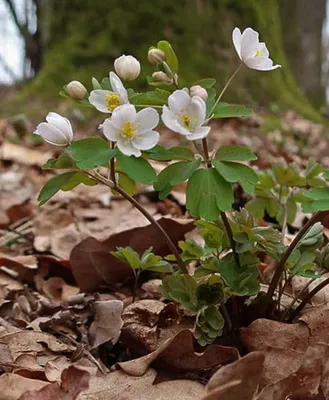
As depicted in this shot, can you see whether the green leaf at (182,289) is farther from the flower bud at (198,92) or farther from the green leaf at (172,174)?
the flower bud at (198,92)

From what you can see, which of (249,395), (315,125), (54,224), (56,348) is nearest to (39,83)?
(315,125)

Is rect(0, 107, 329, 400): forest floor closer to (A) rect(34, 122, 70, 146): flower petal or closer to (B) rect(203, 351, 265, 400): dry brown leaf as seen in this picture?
(B) rect(203, 351, 265, 400): dry brown leaf

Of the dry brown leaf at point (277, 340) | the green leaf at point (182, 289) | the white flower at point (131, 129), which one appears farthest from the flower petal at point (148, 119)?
the dry brown leaf at point (277, 340)

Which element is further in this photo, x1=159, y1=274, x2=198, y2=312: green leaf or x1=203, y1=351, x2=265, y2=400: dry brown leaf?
x1=159, y1=274, x2=198, y2=312: green leaf

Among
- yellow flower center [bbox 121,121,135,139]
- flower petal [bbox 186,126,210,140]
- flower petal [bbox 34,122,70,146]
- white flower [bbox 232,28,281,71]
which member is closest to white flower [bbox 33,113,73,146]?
flower petal [bbox 34,122,70,146]

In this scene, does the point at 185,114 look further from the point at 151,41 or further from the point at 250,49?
the point at 151,41

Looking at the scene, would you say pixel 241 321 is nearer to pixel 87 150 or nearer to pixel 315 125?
pixel 87 150
